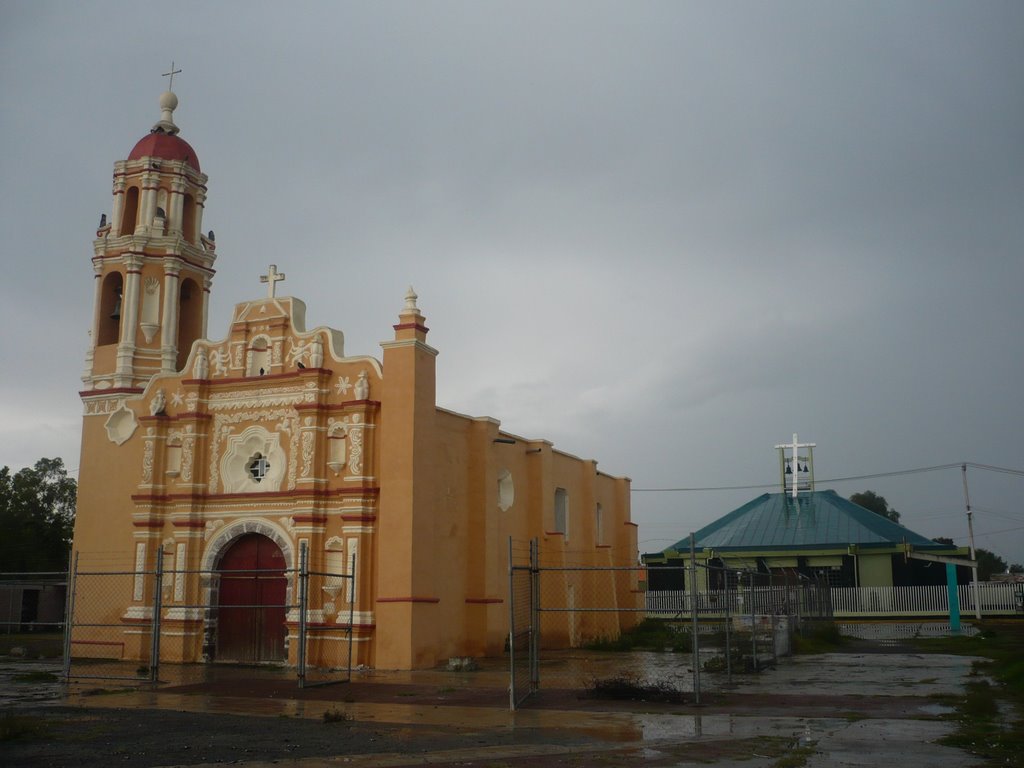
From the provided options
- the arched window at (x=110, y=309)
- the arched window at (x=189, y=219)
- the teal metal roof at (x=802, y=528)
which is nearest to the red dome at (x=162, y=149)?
the arched window at (x=189, y=219)

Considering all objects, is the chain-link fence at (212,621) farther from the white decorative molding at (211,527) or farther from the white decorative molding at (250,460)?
the white decorative molding at (250,460)

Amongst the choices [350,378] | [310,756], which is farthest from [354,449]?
[310,756]

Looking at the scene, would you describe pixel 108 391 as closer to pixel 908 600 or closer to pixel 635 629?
pixel 635 629

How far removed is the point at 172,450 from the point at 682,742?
19.5 meters

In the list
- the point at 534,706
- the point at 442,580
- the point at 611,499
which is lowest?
the point at 534,706

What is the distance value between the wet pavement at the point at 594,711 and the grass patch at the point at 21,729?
2.05 m

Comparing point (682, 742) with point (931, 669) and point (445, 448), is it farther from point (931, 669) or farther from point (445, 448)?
point (445, 448)

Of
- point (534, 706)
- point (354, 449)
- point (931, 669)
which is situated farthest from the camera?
point (354, 449)

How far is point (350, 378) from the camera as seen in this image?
25.1 m

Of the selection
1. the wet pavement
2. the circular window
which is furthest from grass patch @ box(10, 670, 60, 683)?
the circular window

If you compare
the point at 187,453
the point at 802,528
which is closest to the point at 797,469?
the point at 802,528

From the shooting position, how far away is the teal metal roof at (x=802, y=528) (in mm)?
44375

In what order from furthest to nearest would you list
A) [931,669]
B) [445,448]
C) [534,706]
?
[445,448]
[931,669]
[534,706]

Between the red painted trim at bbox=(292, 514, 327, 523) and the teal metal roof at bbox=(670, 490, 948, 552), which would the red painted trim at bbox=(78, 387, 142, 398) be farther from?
the teal metal roof at bbox=(670, 490, 948, 552)
